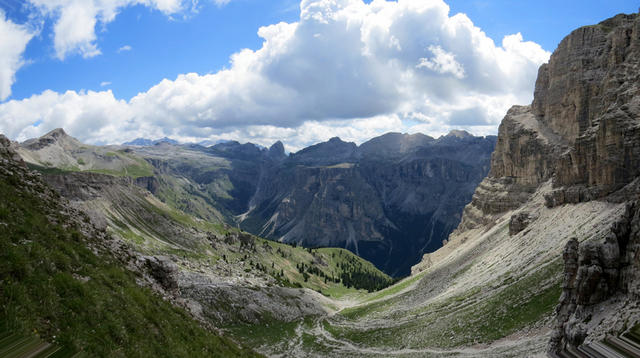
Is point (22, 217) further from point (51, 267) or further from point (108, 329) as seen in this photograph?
point (108, 329)

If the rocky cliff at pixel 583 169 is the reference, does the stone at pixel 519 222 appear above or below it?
below

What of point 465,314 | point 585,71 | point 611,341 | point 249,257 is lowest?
point 249,257

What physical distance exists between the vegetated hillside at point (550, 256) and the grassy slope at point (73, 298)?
26.4 meters

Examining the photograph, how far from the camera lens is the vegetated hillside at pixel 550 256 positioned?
32.9m

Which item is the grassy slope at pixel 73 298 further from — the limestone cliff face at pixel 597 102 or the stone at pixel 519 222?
the stone at pixel 519 222

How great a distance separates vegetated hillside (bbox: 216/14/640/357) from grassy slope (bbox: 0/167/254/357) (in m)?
26.4

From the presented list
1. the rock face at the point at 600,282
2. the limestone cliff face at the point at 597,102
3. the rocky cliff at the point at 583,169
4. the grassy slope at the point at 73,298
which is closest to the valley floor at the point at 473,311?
the rocky cliff at the point at 583,169

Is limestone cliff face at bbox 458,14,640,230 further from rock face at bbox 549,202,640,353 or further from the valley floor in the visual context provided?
rock face at bbox 549,202,640,353

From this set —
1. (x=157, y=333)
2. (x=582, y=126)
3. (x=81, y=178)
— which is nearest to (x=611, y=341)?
(x=157, y=333)

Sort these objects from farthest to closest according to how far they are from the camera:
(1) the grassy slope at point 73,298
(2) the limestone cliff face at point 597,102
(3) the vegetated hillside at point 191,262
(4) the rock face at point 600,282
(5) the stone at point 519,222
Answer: (5) the stone at point 519,222
(2) the limestone cliff face at point 597,102
(3) the vegetated hillside at point 191,262
(4) the rock face at point 600,282
(1) the grassy slope at point 73,298

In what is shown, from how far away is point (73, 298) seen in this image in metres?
16.4

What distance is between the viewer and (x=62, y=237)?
21.6 m

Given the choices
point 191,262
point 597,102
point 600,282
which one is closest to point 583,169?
point 597,102

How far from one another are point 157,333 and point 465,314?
5468 centimetres
